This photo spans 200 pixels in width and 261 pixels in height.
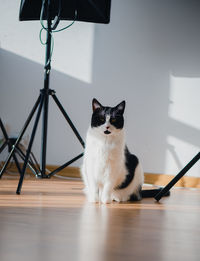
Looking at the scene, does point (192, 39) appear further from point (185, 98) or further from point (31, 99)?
point (31, 99)

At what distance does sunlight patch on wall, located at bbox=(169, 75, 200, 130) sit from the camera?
247cm

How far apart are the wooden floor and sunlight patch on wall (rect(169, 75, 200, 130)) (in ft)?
2.20

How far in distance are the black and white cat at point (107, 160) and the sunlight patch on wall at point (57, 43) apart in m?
0.98

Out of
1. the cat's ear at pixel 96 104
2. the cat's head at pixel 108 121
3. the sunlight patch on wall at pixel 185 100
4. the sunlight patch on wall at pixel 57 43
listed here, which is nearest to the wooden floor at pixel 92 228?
the cat's head at pixel 108 121

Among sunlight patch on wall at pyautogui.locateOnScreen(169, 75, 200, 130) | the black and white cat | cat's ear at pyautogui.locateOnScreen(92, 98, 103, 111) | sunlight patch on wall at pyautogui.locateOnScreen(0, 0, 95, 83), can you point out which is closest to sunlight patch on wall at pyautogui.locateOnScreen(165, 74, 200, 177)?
sunlight patch on wall at pyautogui.locateOnScreen(169, 75, 200, 130)

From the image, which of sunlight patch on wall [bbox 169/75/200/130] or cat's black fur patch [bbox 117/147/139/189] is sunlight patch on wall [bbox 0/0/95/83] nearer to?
sunlight patch on wall [bbox 169/75/200/130]

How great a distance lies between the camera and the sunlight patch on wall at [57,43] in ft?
8.91

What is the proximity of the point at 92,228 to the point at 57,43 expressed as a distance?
1837 mm

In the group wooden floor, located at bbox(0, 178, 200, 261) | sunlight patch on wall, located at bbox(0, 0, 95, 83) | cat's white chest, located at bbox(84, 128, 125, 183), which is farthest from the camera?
sunlight patch on wall, located at bbox(0, 0, 95, 83)

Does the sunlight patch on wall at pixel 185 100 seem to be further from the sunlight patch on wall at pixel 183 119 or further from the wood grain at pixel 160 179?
the wood grain at pixel 160 179

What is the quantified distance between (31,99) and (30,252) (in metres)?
1.99

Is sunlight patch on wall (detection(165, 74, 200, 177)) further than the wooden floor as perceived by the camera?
Yes

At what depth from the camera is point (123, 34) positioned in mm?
2627

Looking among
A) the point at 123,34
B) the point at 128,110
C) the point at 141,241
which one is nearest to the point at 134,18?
the point at 123,34
